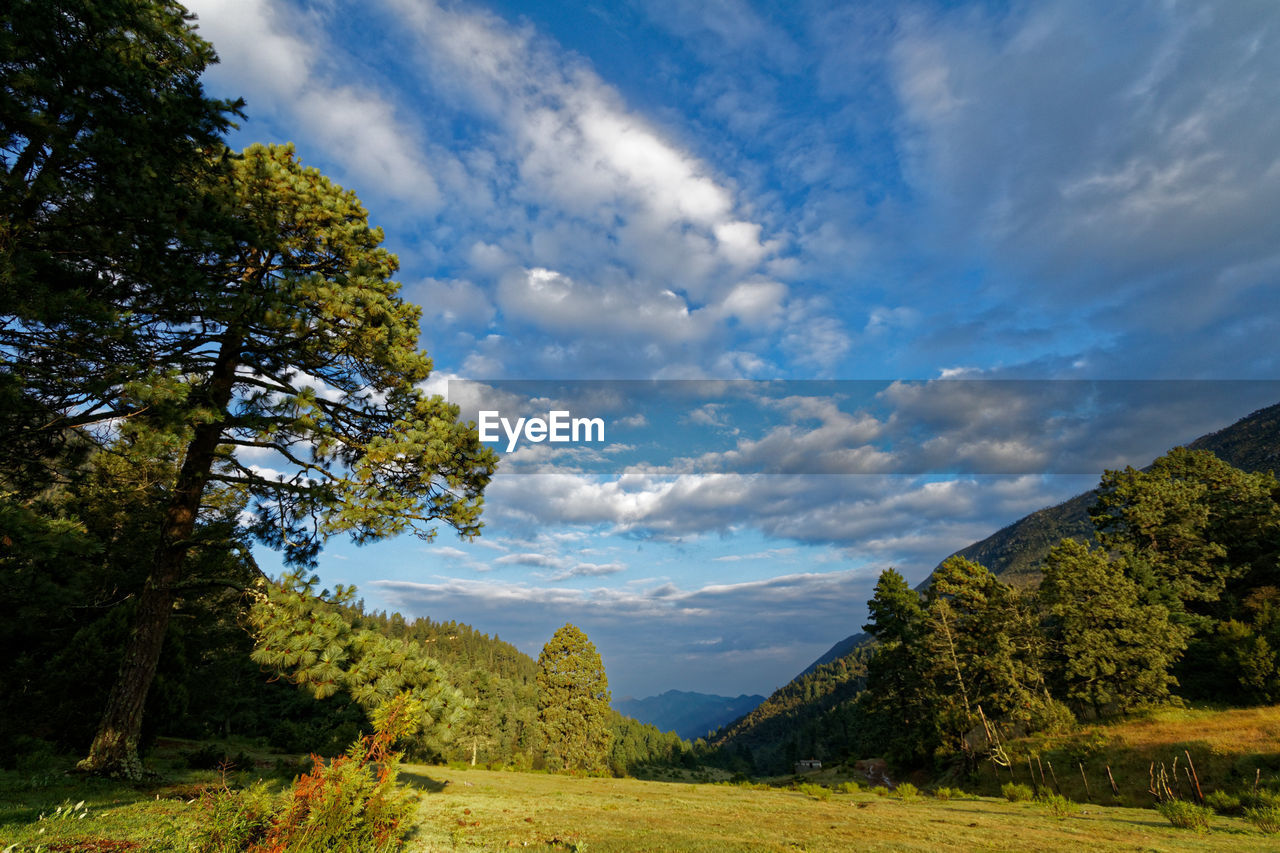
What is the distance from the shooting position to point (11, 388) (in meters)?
7.65

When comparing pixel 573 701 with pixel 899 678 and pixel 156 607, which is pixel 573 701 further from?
pixel 156 607

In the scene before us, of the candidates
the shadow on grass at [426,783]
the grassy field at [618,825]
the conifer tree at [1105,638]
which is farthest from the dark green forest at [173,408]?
the conifer tree at [1105,638]

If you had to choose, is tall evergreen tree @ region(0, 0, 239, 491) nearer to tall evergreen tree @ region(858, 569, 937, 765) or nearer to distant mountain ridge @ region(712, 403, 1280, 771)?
tall evergreen tree @ region(858, 569, 937, 765)

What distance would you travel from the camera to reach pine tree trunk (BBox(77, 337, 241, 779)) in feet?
35.1

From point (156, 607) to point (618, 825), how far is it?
11.5m

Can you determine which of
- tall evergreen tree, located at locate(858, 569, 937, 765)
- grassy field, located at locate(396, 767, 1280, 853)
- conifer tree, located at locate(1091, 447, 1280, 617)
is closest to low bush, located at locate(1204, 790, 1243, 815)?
grassy field, located at locate(396, 767, 1280, 853)

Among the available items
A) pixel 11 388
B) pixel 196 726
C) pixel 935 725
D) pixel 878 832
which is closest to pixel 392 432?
pixel 11 388

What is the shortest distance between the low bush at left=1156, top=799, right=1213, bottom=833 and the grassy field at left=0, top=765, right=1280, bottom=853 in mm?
298

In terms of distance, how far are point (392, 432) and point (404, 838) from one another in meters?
8.02

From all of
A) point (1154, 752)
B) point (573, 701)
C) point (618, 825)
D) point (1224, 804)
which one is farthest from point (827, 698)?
point (618, 825)

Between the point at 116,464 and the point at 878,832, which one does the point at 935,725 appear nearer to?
the point at 878,832

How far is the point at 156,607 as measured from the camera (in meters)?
11.6

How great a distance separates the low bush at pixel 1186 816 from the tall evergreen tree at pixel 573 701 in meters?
35.6

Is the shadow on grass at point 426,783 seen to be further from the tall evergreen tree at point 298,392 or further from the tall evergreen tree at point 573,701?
the tall evergreen tree at point 573,701
